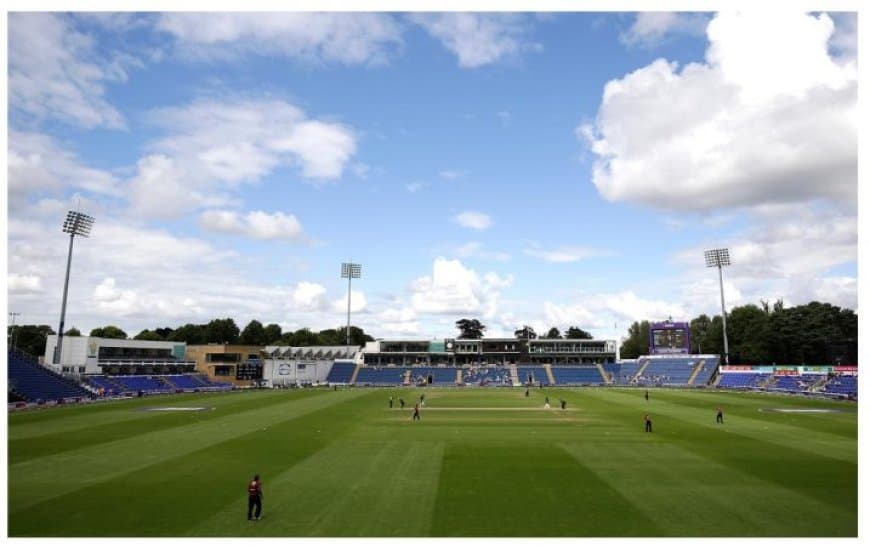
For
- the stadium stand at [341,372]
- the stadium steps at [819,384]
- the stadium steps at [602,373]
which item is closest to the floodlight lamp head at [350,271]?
the stadium stand at [341,372]

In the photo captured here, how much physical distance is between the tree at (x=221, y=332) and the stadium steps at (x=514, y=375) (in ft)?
292

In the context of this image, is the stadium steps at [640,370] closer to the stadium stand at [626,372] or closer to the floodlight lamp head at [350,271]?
the stadium stand at [626,372]

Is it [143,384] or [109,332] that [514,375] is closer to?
[143,384]

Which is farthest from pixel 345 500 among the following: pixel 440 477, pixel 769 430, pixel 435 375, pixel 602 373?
pixel 602 373

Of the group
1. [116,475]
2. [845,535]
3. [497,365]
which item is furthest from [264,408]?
[497,365]

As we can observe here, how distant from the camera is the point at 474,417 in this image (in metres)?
44.7

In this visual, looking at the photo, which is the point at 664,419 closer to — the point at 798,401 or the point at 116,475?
the point at 798,401

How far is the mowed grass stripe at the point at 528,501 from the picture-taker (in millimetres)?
15422

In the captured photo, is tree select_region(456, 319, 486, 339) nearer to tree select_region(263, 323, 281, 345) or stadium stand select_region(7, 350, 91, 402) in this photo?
tree select_region(263, 323, 281, 345)

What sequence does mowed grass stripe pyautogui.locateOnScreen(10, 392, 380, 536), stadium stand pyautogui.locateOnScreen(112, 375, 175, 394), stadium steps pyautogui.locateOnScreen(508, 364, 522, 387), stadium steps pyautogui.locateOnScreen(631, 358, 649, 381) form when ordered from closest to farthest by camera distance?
1. mowed grass stripe pyautogui.locateOnScreen(10, 392, 380, 536)
2. stadium stand pyautogui.locateOnScreen(112, 375, 175, 394)
3. stadium steps pyautogui.locateOnScreen(631, 358, 649, 381)
4. stadium steps pyautogui.locateOnScreen(508, 364, 522, 387)

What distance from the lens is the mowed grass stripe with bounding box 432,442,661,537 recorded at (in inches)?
607

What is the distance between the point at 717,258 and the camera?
312 ft

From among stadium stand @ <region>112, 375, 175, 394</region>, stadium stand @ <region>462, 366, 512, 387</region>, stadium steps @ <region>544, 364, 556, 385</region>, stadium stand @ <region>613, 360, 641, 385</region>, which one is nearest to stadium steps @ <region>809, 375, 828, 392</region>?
stadium stand @ <region>613, 360, 641, 385</region>

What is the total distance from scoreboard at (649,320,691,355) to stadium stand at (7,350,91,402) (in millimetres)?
85573
